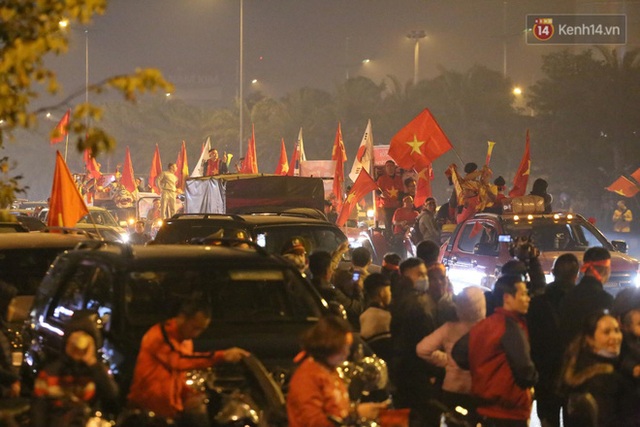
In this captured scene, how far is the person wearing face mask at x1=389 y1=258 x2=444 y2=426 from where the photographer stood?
773cm

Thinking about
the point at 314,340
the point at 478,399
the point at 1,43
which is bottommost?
the point at 478,399

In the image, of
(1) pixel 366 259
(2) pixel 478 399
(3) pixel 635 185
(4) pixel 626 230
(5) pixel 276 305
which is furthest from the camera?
(4) pixel 626 230

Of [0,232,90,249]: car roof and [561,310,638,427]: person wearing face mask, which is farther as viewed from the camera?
[0,232,90,249]: car roof

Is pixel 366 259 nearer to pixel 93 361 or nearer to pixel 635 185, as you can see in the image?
pixel 93 361

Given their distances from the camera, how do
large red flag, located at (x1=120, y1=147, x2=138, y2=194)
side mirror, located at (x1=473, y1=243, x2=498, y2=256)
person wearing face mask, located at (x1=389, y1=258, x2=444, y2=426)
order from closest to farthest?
person wearing face mask, located at (x1=389, y1=258, x2=444, y2=426) → side mirror, located at (x1=473, y1=243, x2=498, y2=256) → large red flag, located at (x1=120, y1=147, x2=138, y2=194)

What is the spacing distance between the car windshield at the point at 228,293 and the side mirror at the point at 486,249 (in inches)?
297

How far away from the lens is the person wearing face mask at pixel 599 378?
6.57 meters

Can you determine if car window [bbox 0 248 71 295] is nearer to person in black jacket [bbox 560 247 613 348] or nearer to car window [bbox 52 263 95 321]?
car window [bbox 52 263 95 321]

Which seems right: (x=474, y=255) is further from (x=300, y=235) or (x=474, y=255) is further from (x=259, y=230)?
(x=259, y=230)

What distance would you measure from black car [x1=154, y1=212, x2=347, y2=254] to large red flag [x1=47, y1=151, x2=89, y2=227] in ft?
3.41

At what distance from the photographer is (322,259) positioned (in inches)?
385

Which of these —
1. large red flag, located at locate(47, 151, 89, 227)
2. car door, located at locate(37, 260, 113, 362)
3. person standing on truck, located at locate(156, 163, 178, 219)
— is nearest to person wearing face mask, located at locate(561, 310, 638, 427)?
car door, located at locate(37, 260, 113, 362)

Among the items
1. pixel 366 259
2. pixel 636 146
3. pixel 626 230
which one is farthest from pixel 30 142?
pixel 366 259

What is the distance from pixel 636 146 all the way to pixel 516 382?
42.0 m
